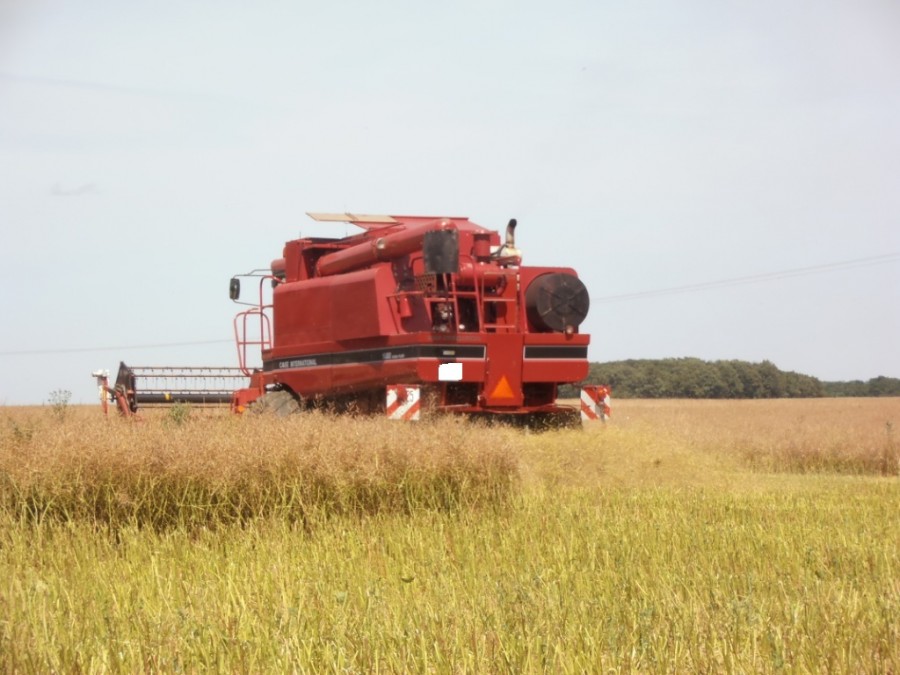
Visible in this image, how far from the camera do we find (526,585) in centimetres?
578

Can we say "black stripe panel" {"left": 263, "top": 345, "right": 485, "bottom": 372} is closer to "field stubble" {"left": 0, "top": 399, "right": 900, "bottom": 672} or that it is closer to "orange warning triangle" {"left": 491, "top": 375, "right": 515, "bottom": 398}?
"orange warning triangle" {"left": 491, "top": 375, "right": 515, "bottom": 398}

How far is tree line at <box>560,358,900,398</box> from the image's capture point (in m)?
53.6

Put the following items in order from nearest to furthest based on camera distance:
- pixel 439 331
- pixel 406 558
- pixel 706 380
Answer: pixel 406 558, pixel 439 331, pixel 706 380

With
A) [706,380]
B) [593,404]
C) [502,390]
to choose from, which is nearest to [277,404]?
[502,390]

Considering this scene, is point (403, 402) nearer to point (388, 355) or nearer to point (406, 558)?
point (388, 355)

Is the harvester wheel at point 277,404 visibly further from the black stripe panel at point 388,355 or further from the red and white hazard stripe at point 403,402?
the red and white hazard stripe at point 403,402

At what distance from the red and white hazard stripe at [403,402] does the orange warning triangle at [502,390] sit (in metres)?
0.92

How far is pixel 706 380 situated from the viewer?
53.6 m

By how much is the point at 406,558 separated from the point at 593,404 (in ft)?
27.6

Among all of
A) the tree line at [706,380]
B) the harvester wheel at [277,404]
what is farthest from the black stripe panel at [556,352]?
the tree line at [706,380]

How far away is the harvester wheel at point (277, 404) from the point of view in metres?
15.7

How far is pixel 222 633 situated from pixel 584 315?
10280 mm

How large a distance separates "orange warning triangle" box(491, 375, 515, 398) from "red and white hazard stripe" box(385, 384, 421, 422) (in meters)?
0.92

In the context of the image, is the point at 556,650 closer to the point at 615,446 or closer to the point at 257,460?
the point at 257,460
